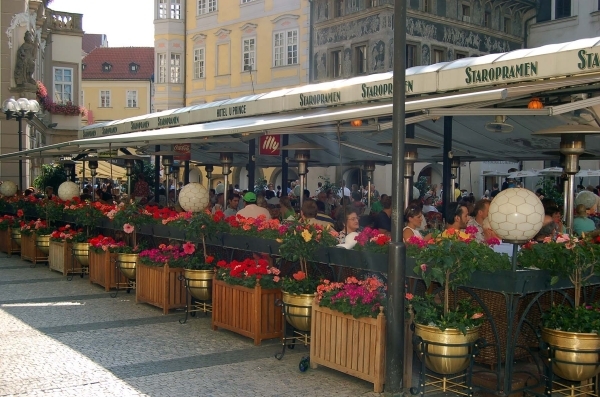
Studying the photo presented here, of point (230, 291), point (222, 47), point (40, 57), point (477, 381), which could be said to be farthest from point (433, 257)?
point (222, 47)

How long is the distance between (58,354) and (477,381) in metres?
4.08

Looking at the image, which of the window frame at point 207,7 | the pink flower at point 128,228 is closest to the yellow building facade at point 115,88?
the window frame at point 207,7

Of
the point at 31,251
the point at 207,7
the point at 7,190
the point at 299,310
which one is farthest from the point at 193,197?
the point at 207,7

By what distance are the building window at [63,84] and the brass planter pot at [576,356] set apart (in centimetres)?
3539

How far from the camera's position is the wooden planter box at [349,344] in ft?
21.0

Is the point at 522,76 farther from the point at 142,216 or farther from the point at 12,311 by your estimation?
the point at 12,311

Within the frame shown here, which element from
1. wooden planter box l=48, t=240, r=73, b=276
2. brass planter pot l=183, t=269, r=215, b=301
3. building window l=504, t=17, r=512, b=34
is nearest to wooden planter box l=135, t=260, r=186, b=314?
brass planter pot l=183, t=269, r=215, b=301

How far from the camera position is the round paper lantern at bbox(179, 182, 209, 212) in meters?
10.6

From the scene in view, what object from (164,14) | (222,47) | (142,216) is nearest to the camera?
(142,216)

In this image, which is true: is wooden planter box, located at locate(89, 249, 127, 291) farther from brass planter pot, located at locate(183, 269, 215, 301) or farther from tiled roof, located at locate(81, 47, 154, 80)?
tiled roof, located at locate(81, 47, 154, 80)

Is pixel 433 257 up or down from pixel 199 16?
down

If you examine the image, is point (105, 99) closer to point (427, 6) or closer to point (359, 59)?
point (359, 59)

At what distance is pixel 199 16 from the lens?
141 ft

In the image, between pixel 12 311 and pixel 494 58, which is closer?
pixel 494 58
